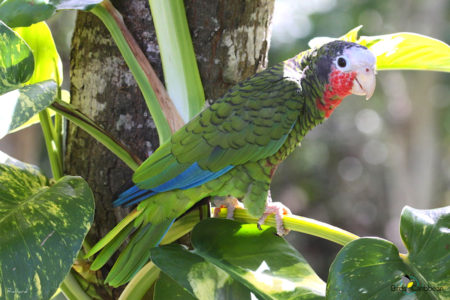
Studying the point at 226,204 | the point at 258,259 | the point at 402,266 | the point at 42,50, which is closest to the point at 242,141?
the point at 226,204

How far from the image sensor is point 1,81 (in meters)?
0.80

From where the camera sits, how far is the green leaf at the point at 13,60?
79 centimetres

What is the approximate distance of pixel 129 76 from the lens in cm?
102

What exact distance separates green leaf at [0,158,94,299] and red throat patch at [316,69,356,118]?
1.61ft

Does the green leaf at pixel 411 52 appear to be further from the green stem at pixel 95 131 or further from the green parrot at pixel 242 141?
the green stem at pixel 95 131

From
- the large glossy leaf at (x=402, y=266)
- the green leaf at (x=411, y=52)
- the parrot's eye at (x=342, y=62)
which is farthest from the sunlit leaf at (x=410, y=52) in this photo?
the large glossy leaf at (x=402, y=266)

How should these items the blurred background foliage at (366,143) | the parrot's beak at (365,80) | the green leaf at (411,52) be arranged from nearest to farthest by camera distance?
the parrot's beak at (365,80) → the green leaf at (411,52) → the blurred background foliage at (366,143)

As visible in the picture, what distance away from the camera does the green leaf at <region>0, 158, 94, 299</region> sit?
691 mm

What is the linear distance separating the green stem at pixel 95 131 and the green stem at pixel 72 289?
231 mm

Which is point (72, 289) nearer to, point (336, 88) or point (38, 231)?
point (38, 231)

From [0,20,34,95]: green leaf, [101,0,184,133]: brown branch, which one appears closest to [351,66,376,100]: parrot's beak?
[101,0,184,133]: brown branch

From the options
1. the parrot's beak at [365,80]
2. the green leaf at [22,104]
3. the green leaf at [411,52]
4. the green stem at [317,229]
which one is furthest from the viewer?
the green leaf at [411,52]

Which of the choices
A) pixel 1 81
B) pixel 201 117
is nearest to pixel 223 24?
pixel 201 117

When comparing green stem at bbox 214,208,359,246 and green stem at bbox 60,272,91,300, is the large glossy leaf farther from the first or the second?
green stem at bbox 60,272,91,300
